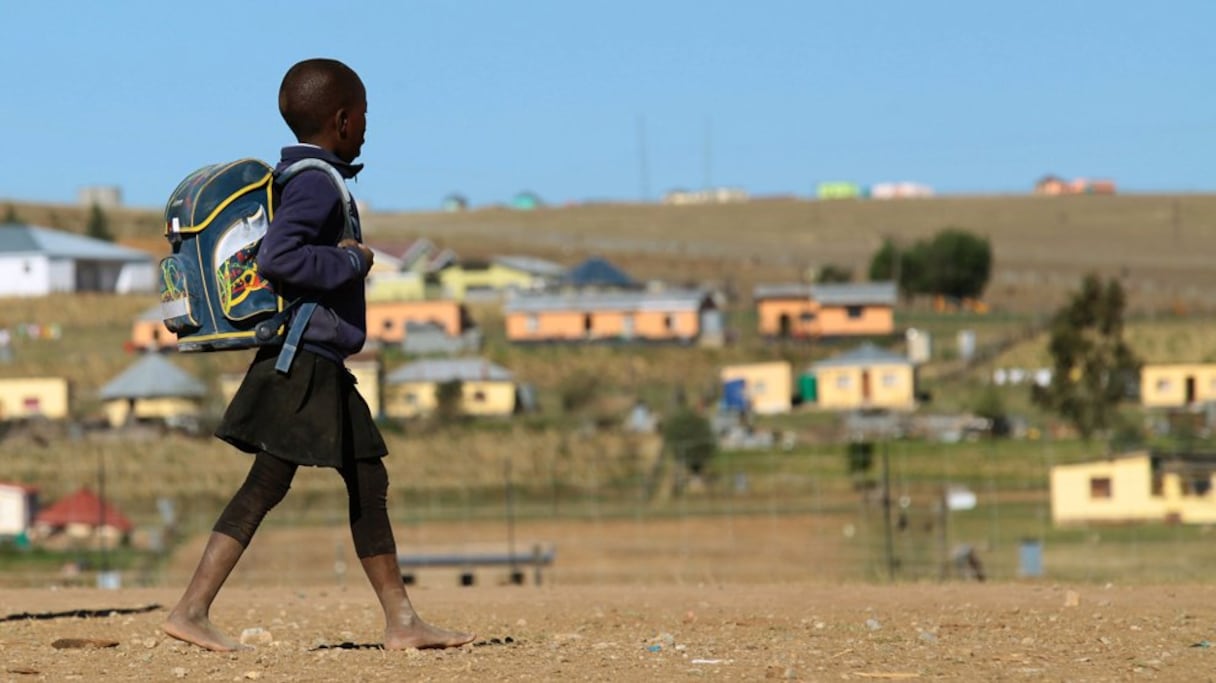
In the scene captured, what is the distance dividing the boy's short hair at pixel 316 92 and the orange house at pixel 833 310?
210 feet

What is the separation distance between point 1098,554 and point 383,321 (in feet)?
158

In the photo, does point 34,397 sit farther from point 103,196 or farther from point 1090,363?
point 103,196

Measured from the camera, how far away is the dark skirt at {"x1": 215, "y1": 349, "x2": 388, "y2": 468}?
614 cm

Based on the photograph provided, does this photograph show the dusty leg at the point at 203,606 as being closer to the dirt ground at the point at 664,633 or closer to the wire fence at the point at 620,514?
the dirt ground at the point at 664,633

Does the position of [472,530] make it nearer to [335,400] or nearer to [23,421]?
[23,421]

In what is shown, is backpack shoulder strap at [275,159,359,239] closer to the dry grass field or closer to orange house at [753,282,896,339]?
the dry grass field

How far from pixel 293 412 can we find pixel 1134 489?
96.0 feet

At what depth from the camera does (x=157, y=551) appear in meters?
31.0

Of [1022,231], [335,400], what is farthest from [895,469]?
[1022,231]

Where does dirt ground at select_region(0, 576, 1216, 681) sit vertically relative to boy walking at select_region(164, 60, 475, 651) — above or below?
below

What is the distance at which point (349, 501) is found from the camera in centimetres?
615

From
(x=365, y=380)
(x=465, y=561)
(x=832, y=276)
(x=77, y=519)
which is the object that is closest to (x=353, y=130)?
(x=465, y=561)

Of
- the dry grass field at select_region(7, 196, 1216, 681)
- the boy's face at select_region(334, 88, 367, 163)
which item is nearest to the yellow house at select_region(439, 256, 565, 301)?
the dry grass field at select_region(7, 196, 1216, 681)

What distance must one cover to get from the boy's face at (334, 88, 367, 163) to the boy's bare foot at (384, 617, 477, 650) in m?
1.49
